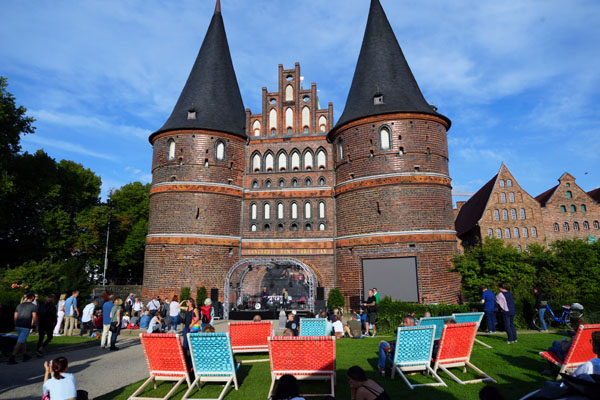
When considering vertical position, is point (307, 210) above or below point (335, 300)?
above

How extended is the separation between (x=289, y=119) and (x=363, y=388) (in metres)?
22.3

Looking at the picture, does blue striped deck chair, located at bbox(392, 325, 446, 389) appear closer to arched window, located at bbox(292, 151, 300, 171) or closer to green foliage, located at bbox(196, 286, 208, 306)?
green foliage, located at bbox(196, 286, 208, 306)

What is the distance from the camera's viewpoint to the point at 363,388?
408 centimetres

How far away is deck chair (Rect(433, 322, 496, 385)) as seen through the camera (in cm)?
669

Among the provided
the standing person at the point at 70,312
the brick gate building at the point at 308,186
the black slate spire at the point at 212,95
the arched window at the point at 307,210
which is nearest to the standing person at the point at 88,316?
the standing person at the point at 70,312

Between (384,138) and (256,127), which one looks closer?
(384,138)

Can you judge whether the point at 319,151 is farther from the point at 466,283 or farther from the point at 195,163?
the point at 466,283

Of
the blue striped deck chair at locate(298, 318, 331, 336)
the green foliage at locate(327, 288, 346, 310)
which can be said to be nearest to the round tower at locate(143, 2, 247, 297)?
the green foliage at locate(327, 288, 346, 310)

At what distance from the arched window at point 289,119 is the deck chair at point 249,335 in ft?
59.1

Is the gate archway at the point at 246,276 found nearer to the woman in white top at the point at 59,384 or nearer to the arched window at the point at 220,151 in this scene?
the arched window at the point at 220,151

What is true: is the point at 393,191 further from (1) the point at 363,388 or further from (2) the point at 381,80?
(1) the point at 363,388

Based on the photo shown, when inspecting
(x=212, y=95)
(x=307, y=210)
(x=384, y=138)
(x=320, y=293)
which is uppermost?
(x=212, y=95)

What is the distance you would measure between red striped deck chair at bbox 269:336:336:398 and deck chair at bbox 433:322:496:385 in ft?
6.81

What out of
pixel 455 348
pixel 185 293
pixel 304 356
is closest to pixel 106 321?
pixel 304 356
